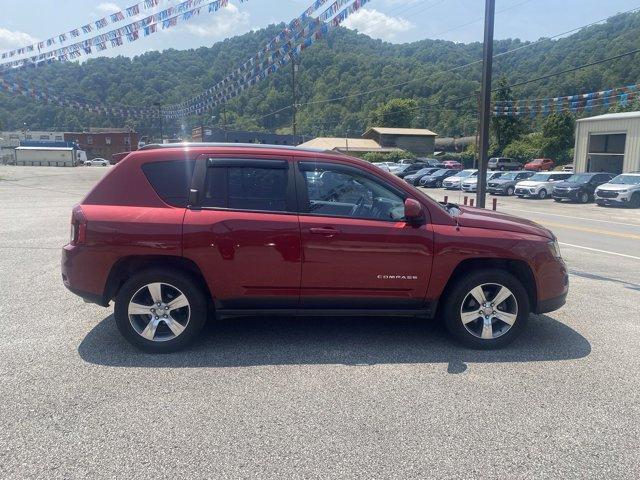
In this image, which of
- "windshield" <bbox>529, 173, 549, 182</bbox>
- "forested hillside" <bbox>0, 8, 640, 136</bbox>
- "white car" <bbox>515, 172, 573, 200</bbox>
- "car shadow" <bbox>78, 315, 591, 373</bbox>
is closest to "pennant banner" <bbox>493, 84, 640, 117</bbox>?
"forested hillside" <bbox>0, 8, 640, 136</bbox>

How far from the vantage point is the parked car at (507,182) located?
105ft

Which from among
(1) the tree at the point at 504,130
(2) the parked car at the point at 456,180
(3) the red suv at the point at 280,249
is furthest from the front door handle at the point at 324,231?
(1) the tree at the point at 504,130

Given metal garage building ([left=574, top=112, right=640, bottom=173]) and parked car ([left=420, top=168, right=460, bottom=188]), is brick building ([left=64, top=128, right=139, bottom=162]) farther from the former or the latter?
metal garage building ([left=574, top=112, right=640, bottom=173])

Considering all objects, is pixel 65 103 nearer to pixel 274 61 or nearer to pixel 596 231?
pixel 274 61

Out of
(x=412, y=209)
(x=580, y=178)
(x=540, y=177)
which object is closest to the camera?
(x=412, y=209)

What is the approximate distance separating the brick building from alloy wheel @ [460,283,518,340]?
336 ft

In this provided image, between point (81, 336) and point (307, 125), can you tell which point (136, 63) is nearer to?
point (307, 125)

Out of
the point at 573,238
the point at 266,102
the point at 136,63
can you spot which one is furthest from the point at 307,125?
the point at 573,238

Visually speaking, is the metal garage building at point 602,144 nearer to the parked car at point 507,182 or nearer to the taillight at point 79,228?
the parked car at point 507,182

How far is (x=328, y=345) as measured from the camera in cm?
465

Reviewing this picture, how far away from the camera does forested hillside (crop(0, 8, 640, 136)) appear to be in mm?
28495

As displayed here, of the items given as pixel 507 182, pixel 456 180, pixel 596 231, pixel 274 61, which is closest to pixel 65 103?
pixel 274 61

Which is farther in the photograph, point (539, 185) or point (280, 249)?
point (539, 185)

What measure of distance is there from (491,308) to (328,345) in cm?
152
